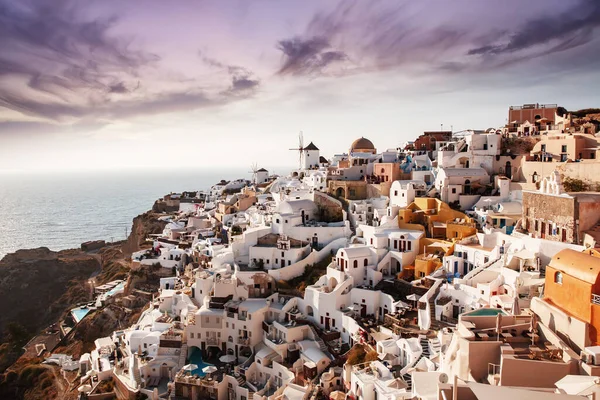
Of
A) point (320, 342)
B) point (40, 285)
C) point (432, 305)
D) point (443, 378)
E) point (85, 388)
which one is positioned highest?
point (443, 378)

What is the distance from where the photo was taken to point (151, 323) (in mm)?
25391

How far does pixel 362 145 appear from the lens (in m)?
39.2

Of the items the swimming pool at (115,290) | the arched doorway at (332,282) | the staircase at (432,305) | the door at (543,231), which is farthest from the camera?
the swimming pool at (115,290)

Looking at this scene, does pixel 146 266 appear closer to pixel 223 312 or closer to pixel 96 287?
pixel 96 287

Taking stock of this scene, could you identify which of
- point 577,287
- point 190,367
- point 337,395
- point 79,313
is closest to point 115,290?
point 79,313

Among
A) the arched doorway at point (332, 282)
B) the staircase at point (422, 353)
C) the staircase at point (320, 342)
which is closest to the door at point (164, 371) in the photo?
the staircase at point (320, 342)

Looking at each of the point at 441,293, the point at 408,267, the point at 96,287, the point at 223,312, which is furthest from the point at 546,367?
the point at 96,287

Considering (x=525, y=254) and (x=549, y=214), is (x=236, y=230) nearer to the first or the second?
(x=525, y=254)

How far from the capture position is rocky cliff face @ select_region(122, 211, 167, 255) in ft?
156

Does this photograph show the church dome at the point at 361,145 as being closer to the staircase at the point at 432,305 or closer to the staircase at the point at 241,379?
the staircase at the point at 432,305

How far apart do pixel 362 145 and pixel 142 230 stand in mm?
26521

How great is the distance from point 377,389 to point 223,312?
10.4 metres

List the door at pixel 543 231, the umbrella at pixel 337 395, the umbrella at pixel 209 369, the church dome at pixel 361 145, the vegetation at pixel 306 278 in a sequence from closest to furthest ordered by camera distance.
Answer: the umbrella at pixel 337 395 < the door at pixel 543 231 < the umbrella at pixel 209 369 < the vegetation at pixel 306 278 < the church dome at pixel 361 145

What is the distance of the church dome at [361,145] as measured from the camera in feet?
128
